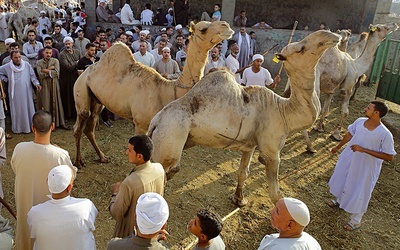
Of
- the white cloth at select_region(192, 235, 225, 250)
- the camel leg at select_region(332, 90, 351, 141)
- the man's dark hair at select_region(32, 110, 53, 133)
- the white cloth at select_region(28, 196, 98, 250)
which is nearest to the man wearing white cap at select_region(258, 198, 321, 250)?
the white cloth at select_region(192, 235, 225, 250)

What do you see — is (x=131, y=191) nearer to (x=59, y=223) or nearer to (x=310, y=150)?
(x=59, y=223)

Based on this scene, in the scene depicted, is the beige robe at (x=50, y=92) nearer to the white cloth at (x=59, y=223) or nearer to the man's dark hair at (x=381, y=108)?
the white cloth at (x=59, y=223)

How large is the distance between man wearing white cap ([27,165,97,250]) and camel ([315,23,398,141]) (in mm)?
6504

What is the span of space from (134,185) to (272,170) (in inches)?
90.4

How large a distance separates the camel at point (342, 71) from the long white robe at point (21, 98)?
6.26 m

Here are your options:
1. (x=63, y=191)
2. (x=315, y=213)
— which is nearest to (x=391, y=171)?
(x=315, y=213)

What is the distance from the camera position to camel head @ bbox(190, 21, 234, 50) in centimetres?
438

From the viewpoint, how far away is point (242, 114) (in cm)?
412

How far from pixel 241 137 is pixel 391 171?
4558 millimetres

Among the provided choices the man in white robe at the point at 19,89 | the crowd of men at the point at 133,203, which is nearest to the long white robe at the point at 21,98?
the man in white robe at the point at 19,89

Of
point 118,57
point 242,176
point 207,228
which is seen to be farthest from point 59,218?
point 118,57

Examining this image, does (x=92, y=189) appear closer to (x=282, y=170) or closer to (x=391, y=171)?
(x=282, y=170)

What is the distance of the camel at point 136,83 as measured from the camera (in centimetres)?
471

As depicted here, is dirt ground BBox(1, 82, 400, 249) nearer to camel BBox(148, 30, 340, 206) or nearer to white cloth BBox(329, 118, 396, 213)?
white cloth BBox(329, 118, 396, 213)
